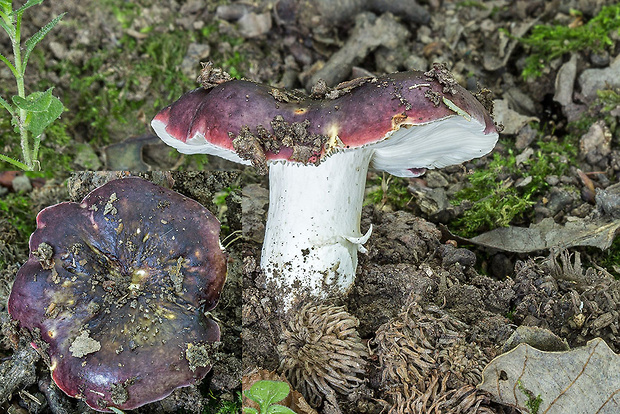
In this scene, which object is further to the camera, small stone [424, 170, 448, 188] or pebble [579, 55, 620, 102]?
pebble [579, 55, 620, 102]

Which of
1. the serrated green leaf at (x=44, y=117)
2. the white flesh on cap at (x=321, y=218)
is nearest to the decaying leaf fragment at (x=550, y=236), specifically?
the white flesh on cap at (x=321, y=218)

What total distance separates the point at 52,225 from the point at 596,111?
13.9 ft

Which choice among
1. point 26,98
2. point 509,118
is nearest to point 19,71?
point 26,98

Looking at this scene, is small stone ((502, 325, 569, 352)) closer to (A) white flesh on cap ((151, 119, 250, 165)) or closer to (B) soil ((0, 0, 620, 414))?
(B) soil ((0, 0, 620, 414))

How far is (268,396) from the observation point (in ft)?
7.91

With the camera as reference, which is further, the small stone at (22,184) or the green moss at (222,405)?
the small stone at (22,184)

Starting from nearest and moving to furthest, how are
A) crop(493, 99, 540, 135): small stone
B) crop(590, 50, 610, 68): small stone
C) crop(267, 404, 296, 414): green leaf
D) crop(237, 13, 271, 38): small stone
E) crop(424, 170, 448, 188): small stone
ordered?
crop(267, 404, 296, 414): green leaf → crop(424, 170, 448, 188): small stone → crop(493, 99, 540, 135): small stone → crop(590, 50, 610, 68): small stone → crop(237, 13, 271, 38): small stone

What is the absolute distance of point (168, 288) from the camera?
9.27 ft

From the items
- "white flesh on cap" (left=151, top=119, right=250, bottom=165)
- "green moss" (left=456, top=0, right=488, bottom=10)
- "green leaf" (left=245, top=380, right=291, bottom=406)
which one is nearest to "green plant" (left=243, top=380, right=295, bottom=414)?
"green leaf" (left=245, top=380, right=291, bottom=406)

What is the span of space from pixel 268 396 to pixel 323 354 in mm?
468

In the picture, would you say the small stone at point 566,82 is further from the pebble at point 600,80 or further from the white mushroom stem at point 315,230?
the white mushroom stem at point 315,230

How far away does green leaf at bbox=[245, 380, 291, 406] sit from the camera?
→ 2.39m

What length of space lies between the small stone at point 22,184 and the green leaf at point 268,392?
2459 mm

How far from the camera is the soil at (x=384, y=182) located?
9.04 feet
